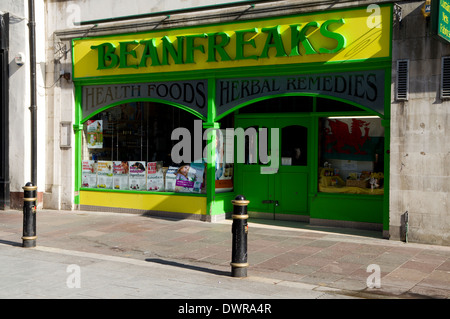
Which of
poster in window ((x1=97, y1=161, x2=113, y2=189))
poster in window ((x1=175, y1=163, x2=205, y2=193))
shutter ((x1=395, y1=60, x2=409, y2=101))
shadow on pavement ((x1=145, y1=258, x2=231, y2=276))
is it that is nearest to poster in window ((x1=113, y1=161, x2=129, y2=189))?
poster in window ((x1=97, y1=161, x2=113, y2=189))

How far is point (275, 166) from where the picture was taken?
494 inches

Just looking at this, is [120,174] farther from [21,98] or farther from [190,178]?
[21,98]

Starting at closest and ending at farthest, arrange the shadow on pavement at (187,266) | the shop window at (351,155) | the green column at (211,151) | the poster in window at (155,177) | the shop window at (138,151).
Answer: the shadow on pavement at (187,266), the shop window at (351,155), the green column at (211,151), the shop window at (138,151), the poster in window at (155,177)

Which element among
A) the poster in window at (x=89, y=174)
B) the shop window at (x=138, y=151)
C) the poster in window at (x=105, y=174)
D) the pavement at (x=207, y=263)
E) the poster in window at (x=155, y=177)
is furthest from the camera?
the poster in window at (x=89, y=174)

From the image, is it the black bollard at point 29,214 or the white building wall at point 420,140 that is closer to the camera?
the black bollard at point 29,214

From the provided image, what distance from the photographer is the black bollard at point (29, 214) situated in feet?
29.5

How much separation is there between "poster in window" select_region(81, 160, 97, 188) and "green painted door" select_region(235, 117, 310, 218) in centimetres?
390

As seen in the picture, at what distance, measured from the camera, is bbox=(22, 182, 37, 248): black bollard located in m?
9.00

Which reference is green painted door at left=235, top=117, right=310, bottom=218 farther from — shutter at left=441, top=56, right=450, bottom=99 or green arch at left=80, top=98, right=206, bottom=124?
shutter at left=441, top=56, right=450, bottom=99

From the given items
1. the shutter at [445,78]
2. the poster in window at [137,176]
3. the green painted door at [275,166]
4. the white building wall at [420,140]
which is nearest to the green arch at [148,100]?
the green painted door at [275,166]

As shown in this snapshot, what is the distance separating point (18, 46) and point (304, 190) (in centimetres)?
846

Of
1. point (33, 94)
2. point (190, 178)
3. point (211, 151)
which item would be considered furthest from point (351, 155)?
point (33, 94)

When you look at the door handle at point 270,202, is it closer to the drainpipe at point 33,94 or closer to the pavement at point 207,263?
the pavement at point 207,263
